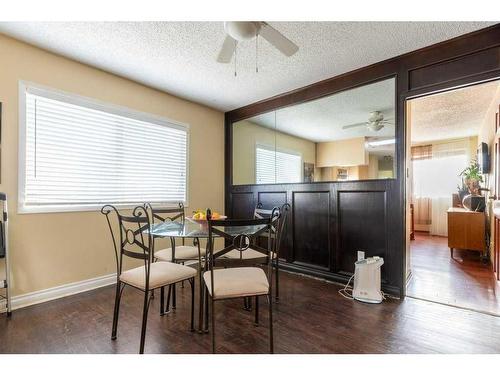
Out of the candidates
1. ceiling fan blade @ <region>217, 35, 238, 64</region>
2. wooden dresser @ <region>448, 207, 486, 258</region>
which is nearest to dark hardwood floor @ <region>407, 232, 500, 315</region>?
wooden dresser @ <region>448, 207, 486, 258</region>

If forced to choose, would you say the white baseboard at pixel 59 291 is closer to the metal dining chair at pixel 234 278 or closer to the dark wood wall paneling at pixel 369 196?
the metal dining chair at pixel 234 278

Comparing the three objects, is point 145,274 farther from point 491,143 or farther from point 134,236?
point 491,143

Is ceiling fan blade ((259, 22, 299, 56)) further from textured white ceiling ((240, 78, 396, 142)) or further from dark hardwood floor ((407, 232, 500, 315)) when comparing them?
dark hardwood floor ((407, 232, 500, 315))

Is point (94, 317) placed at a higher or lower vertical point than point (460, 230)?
lower

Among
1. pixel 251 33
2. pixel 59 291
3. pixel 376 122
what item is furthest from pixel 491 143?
pixel 59 291

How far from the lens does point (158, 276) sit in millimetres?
1873

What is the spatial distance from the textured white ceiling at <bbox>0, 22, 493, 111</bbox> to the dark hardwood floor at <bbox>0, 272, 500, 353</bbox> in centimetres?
237

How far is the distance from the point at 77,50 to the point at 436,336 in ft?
12.6

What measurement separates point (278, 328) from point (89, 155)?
8.41ft

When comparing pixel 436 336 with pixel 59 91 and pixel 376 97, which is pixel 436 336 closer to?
pixel 376 97

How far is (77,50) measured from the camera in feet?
8.43

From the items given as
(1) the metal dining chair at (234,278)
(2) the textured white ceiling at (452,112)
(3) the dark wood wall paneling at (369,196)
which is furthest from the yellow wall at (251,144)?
(1) the metal dining chair at (234,278)

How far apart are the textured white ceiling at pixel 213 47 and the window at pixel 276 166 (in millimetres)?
952
